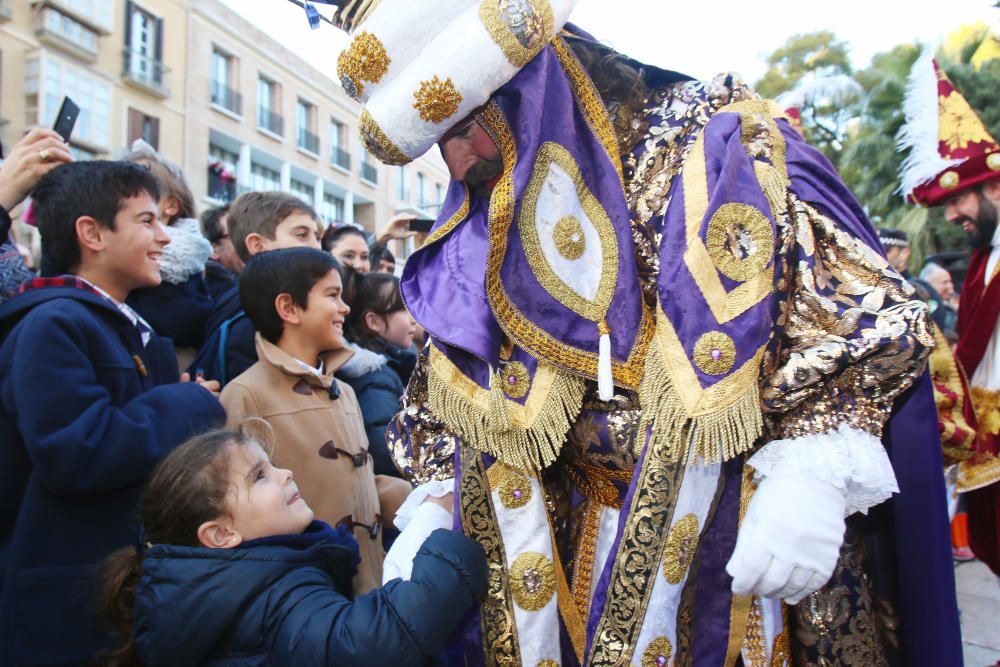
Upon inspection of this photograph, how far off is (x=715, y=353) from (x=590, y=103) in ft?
2.04

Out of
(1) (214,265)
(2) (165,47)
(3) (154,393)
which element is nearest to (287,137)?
(2) (165,47)

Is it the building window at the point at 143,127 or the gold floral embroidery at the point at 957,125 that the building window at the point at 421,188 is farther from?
the gold floral embroidery at the point at 957,125

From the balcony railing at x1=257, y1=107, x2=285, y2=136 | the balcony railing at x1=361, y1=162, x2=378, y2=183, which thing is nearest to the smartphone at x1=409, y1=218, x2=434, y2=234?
the balcony railing at x1=257, y1=107, x2=285, y2=136

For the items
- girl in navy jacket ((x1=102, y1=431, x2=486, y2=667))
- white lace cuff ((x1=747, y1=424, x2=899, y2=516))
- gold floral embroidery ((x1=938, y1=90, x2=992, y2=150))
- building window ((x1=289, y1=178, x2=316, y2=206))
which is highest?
building window ((x1=289, y1=178, x2=316, y2=206))

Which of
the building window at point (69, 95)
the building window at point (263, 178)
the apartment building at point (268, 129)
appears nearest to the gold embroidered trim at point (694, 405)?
the apartment building at point (268, 129)

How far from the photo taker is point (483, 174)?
161 centimetres

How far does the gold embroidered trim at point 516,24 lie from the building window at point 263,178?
948 inches

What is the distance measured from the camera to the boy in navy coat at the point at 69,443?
185 centimetres

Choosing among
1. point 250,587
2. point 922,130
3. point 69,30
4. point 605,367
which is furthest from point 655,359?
point 69,30

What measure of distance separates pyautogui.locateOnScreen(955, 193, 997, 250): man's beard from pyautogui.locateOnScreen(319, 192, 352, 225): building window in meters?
25.5

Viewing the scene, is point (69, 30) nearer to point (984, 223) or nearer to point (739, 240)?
point (984, 223)

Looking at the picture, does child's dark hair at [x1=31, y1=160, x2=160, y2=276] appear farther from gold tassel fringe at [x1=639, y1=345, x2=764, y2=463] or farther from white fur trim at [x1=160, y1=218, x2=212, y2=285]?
gold tassel fringe at [x1=639, y1=345, x2=764, y2=463]

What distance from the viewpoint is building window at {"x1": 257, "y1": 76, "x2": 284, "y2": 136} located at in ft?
80.2

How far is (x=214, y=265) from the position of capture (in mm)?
3643
